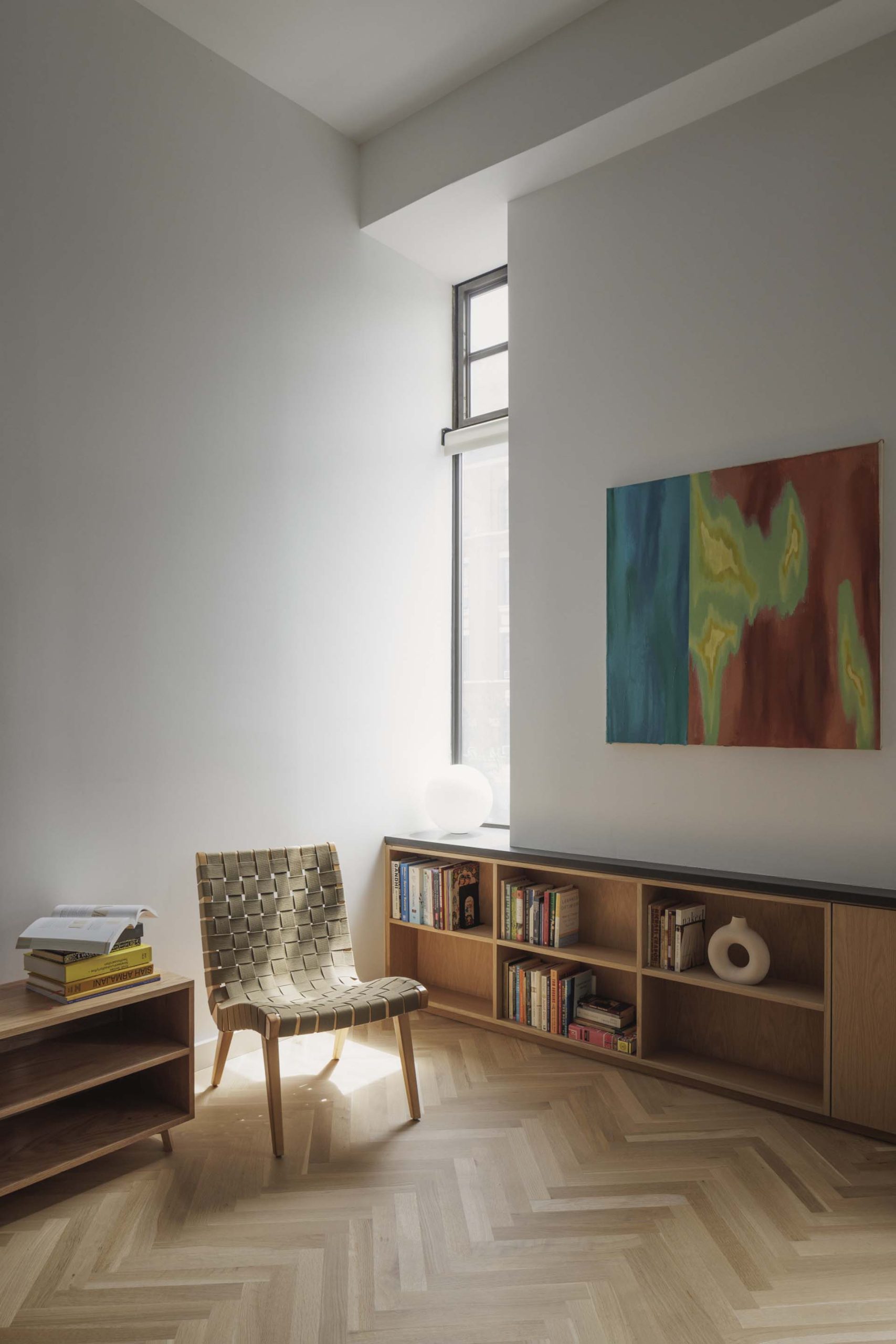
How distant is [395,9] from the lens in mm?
3201

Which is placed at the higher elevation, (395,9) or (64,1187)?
(395,9)

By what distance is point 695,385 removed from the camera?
128 inches

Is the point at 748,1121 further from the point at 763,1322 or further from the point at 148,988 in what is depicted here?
the point at 148,988

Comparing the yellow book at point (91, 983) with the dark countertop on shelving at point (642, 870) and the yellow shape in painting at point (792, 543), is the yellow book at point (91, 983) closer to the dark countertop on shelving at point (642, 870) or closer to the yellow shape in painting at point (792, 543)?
the dark countertop on shelving at point (642, 870)

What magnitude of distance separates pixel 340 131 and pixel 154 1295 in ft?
13.6

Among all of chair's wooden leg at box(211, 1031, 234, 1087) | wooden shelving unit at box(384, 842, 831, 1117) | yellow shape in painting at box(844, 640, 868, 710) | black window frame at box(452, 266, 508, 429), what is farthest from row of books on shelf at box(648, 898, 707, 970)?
black window frame at box(452, 266, 508, 429)

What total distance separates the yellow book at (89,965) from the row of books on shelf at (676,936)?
165 centimetres

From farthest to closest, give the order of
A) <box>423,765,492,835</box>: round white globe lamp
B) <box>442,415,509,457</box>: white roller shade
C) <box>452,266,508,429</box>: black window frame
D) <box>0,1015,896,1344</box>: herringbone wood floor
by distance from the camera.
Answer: <box>452,266,508,429</box>: black window frame
<box>442,415,509,457</box>: white roller shade
<box>423,765,492,835</box>: round white globe lamp
<box>0,1015,896,1344</box>: herringbone wood floor

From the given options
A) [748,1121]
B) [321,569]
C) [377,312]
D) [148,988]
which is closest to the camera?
[148,988]

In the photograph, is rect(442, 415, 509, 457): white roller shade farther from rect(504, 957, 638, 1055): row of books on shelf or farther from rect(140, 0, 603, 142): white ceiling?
rect(504, 957, 638, 1055): row of books on shelf

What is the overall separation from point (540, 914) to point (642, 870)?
50cm

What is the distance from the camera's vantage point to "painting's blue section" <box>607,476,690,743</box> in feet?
10.6

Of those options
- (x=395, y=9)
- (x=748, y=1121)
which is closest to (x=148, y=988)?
(x=748, y=1121)

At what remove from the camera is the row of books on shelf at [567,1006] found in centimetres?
321
